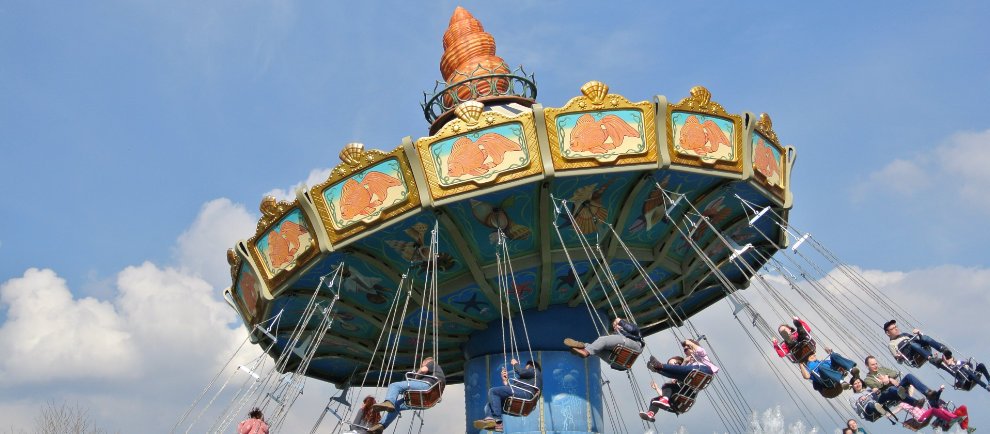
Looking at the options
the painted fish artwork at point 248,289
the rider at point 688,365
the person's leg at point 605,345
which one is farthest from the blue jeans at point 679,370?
the painted fish artwork at point 248,289

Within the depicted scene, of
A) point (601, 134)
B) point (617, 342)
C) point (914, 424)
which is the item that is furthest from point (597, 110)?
point (914, 424)

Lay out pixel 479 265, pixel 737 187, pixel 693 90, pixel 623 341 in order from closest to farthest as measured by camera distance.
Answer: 1. pixel 623 341
2. pixel 693 90
3. pixel 737 187
4. pixel 479 265

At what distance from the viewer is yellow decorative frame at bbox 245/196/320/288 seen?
1172 centimetres

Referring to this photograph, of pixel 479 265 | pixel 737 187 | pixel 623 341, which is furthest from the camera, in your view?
pixel 479 265

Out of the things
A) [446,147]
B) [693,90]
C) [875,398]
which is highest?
[693,90]

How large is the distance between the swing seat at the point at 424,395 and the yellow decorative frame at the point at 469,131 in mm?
2291

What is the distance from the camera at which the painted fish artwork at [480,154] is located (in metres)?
10.7

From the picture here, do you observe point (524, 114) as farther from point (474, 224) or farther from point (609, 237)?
point (609, 237)

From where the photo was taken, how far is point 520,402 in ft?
34.6

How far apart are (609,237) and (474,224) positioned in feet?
7.27

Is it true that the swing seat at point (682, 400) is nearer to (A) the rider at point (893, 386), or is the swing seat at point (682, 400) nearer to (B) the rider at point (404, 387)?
(A) the rider at point (893, 386)

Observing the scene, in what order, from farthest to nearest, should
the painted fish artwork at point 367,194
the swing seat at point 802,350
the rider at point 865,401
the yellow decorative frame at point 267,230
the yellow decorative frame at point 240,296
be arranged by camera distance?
the yellow decorative frame at point 240,296, the yellow decorative frame at point 267,230, the painted fish artwork at point 367,194, the swing seat at point 802,350, the rider at point 865,401

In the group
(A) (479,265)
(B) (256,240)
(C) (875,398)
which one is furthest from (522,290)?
(C) (875,398)

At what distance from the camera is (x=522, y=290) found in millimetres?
13586
